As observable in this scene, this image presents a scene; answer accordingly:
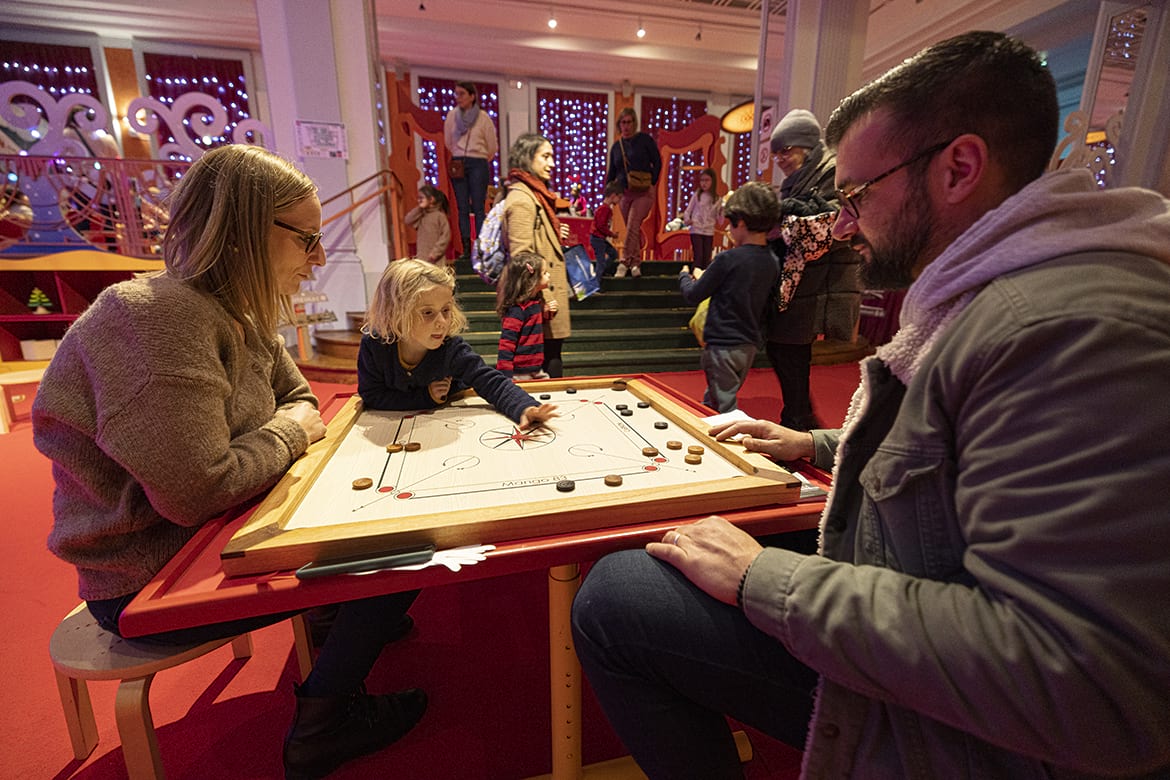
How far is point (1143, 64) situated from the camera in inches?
193

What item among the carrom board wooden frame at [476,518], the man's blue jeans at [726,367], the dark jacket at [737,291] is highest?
the dark jacket at [737,291]

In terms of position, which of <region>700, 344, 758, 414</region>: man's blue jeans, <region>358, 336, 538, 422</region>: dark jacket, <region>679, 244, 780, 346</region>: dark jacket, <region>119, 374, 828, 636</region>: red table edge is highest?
<region>679, 244, 780, 346</region>: dark jacket

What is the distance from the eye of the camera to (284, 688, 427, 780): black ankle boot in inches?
52.4

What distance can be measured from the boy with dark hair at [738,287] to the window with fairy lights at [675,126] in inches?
296

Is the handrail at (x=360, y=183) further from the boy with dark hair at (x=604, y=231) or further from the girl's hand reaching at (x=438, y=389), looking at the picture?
the girl's hand reaching at (x=438, y=389)

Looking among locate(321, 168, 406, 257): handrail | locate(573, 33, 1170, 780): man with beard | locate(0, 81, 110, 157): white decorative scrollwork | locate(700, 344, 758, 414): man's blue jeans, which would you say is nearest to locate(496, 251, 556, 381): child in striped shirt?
locate(700, 344, 758, 414): man's blue jeans

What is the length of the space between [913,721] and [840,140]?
3.05 feet

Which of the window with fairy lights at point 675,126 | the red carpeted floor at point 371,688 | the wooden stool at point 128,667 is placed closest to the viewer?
the wooden stool at point 128,667

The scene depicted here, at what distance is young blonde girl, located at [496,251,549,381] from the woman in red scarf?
97 millimetres

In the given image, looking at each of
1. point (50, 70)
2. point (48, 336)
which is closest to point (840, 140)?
point (48, 336)

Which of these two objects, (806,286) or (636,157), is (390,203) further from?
(806,286)

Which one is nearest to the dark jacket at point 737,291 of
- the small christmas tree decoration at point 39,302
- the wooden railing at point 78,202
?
the wooden railing at point 78,202

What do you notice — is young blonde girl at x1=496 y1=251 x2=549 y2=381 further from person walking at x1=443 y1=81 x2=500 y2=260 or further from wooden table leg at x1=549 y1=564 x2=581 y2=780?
Answer: person walking at x1=443 y1=81 x2=500 y2=260

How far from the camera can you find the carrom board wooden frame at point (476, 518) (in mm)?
903
